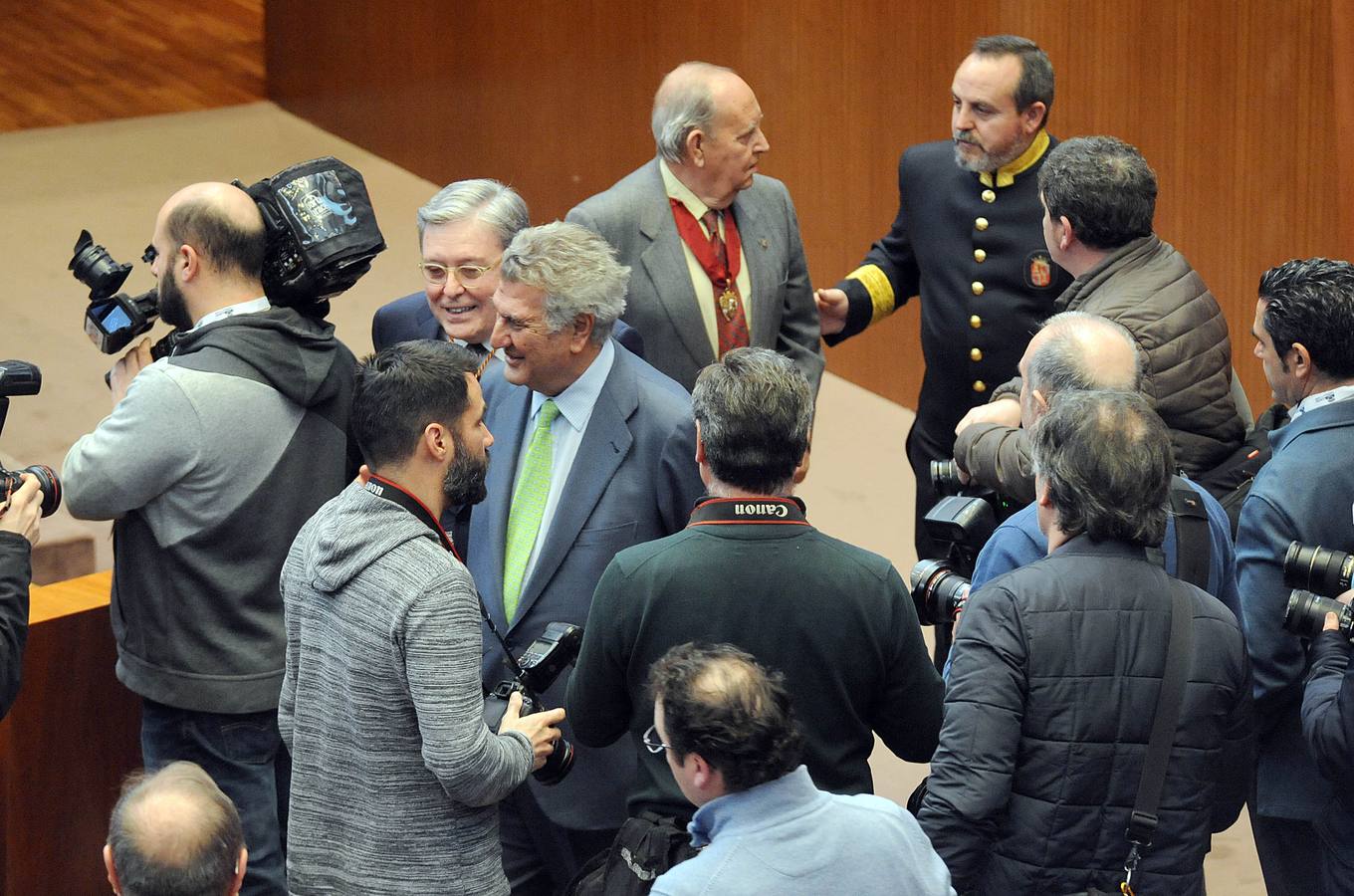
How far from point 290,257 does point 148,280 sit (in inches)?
169

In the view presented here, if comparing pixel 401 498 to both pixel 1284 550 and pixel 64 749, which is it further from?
pixel 1284 550

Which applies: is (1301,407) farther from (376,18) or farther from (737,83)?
(376,18)

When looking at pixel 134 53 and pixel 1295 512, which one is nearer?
pixel 1295 512

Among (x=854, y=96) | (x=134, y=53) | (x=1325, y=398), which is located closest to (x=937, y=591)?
(x=1325, y=398)

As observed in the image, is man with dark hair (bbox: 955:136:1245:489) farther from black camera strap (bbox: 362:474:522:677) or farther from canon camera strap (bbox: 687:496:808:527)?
black camera strap (bbox: 362:474:522:677)

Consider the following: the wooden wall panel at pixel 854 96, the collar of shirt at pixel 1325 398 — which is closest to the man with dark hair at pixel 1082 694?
the collar of shirt at pixel 1325 398

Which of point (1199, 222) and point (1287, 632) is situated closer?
point (1287, 632)

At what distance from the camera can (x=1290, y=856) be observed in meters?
2.87

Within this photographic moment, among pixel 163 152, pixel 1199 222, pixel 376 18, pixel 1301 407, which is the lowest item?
pixel 1301 407

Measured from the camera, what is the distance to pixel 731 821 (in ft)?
6.42

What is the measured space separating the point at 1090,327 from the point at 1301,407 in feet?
1.32

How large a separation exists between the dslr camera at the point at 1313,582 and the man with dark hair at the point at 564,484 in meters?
0.96

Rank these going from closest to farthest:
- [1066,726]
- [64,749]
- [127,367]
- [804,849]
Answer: [804,849], [1066,726], [127,367], [64,749]

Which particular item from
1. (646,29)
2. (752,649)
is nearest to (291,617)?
(752,649)
